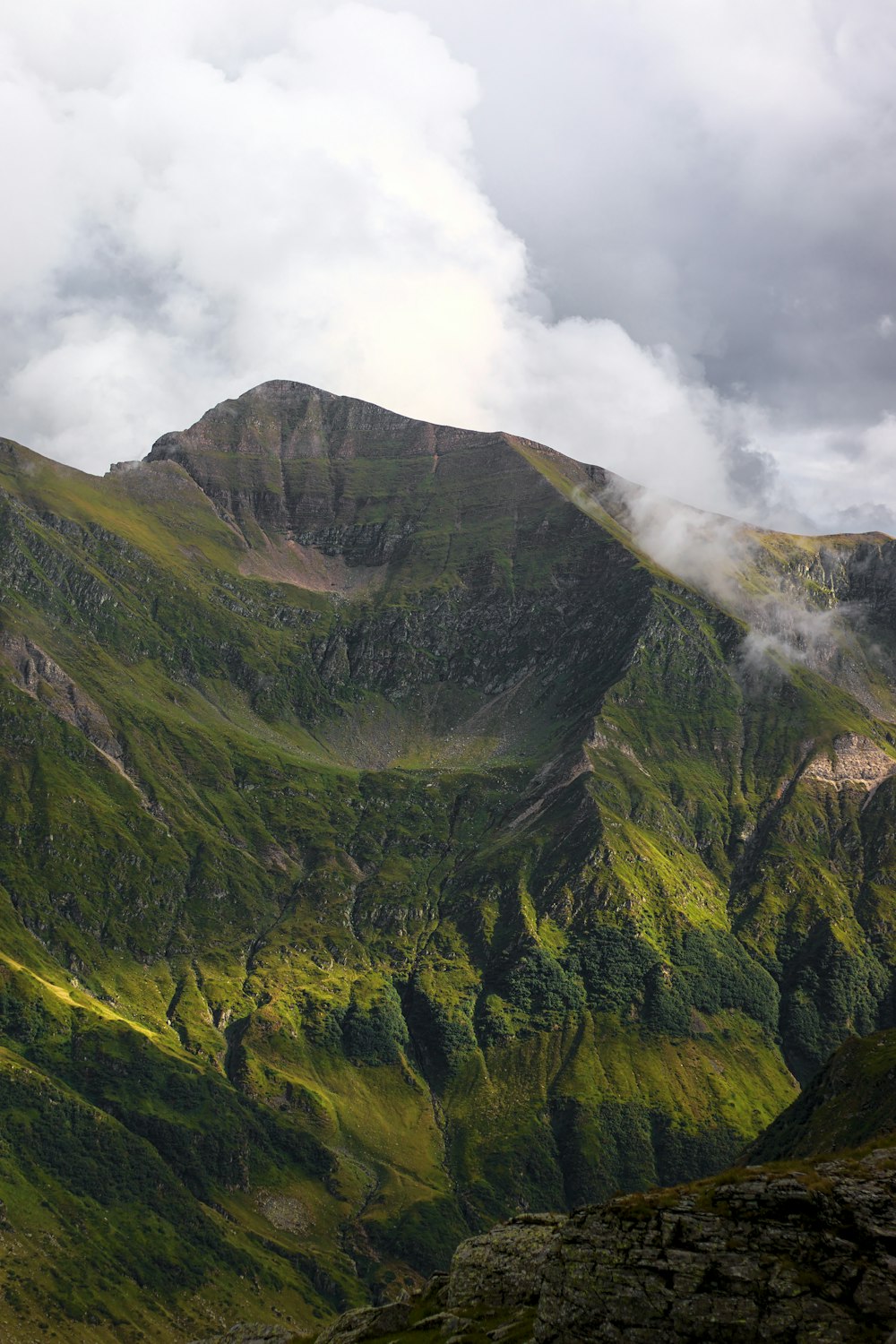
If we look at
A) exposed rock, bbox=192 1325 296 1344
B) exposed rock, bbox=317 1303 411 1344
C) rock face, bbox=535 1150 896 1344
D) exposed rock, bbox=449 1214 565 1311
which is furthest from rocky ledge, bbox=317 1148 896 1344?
exposed rock, bbox=192 1325 296 1344

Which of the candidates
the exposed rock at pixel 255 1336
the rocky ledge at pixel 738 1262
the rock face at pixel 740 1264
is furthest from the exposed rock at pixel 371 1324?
the rock face at pixel 740 1264

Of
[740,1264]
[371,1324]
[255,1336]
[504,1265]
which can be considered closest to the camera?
[740,1264]

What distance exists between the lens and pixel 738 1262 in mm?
72375

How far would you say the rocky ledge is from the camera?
6881cm

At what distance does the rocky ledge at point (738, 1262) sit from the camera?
2709 inches

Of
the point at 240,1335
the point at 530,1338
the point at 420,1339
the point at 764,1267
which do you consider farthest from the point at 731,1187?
the point at 240,1335

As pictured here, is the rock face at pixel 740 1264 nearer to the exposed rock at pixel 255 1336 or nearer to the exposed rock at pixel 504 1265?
the exposed rock at pixel 504 1265

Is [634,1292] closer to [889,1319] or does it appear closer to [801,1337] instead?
[801,1337]

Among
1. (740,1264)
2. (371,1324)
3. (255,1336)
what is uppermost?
(740,1264)

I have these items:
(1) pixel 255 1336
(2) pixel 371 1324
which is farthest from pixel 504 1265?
(1) pixel 255 1336

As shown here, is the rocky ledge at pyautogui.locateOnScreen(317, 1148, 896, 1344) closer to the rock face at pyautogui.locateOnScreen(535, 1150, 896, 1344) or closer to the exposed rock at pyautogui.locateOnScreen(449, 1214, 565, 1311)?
the rock face at pyautogui.locateOnScreen(535, 1150, 896, 1344)

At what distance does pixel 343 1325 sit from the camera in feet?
408

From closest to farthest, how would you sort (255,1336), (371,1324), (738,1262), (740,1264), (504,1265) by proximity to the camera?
(740,1264) < (738,1262) < (504,1265) < (371,1324) < (255,1336)

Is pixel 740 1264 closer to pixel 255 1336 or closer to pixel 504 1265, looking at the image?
pixel 504 1265
